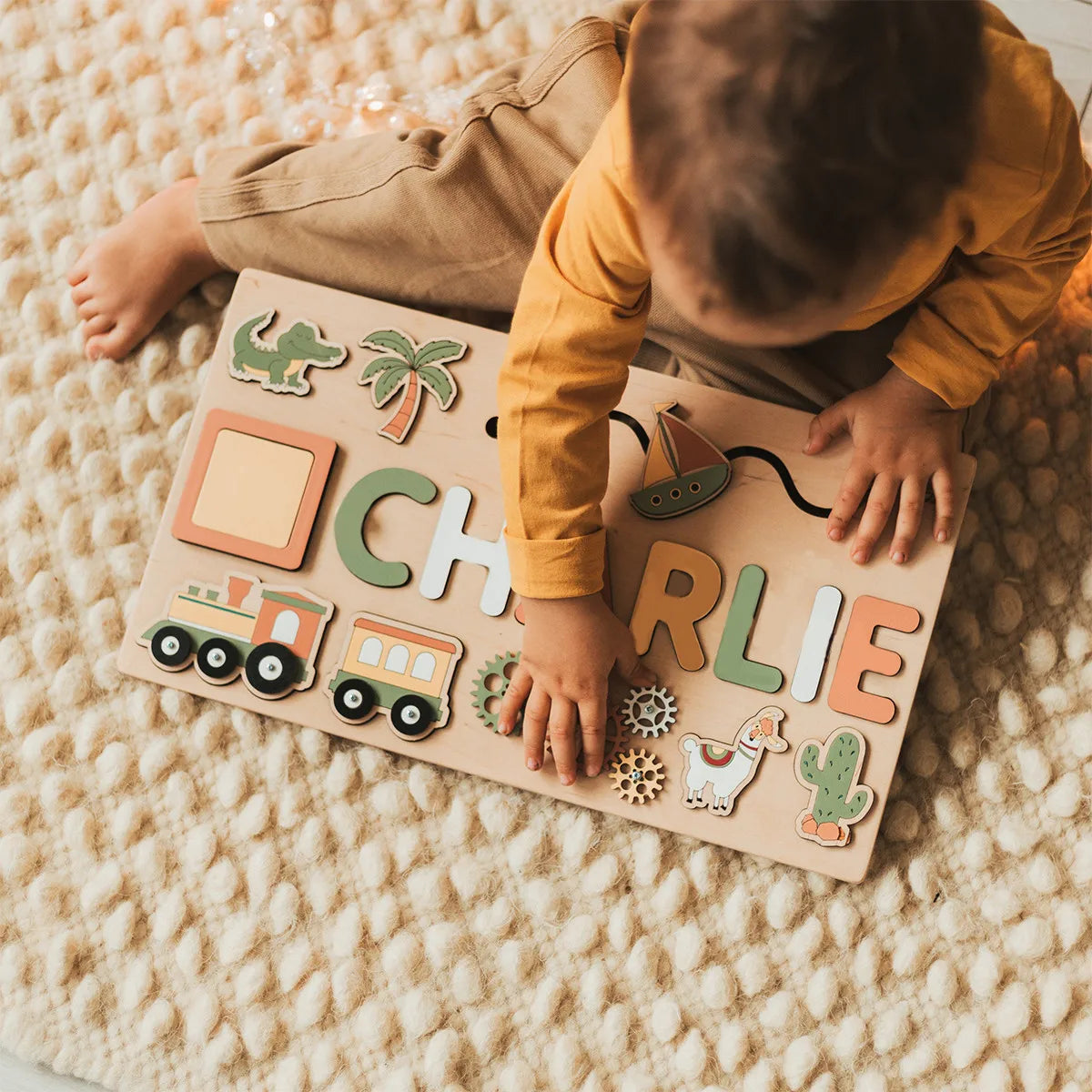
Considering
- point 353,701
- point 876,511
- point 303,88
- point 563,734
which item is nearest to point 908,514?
point 876,511

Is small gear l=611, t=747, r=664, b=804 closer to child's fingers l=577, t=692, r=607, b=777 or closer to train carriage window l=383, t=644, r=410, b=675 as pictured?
child's fingers l=577, t=692, r=607, b=777

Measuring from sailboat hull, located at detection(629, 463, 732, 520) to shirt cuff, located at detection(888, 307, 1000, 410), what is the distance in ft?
0.37

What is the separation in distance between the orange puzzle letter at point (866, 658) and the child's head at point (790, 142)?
0.80ft

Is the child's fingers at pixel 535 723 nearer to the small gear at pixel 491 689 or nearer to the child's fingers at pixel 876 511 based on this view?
the small gear at pixel 491 689

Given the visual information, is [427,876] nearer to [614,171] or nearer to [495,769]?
[495,769]

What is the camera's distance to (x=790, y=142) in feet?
1.22

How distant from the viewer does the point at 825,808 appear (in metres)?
0.60

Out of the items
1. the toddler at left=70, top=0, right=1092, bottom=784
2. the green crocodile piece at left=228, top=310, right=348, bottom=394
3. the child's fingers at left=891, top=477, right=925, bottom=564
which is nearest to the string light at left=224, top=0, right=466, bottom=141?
the toddler at left=70, top=0, right=1092, bottom=784

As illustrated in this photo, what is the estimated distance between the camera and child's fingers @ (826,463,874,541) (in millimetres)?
598

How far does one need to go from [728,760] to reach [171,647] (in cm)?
32

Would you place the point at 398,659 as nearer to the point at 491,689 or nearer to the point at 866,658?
the point at 491,689

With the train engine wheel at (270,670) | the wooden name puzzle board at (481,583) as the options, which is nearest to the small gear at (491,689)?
the wooden name puzzle board at (481,583)

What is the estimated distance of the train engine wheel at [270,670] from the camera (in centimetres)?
62

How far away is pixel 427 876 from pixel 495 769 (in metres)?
0.08
